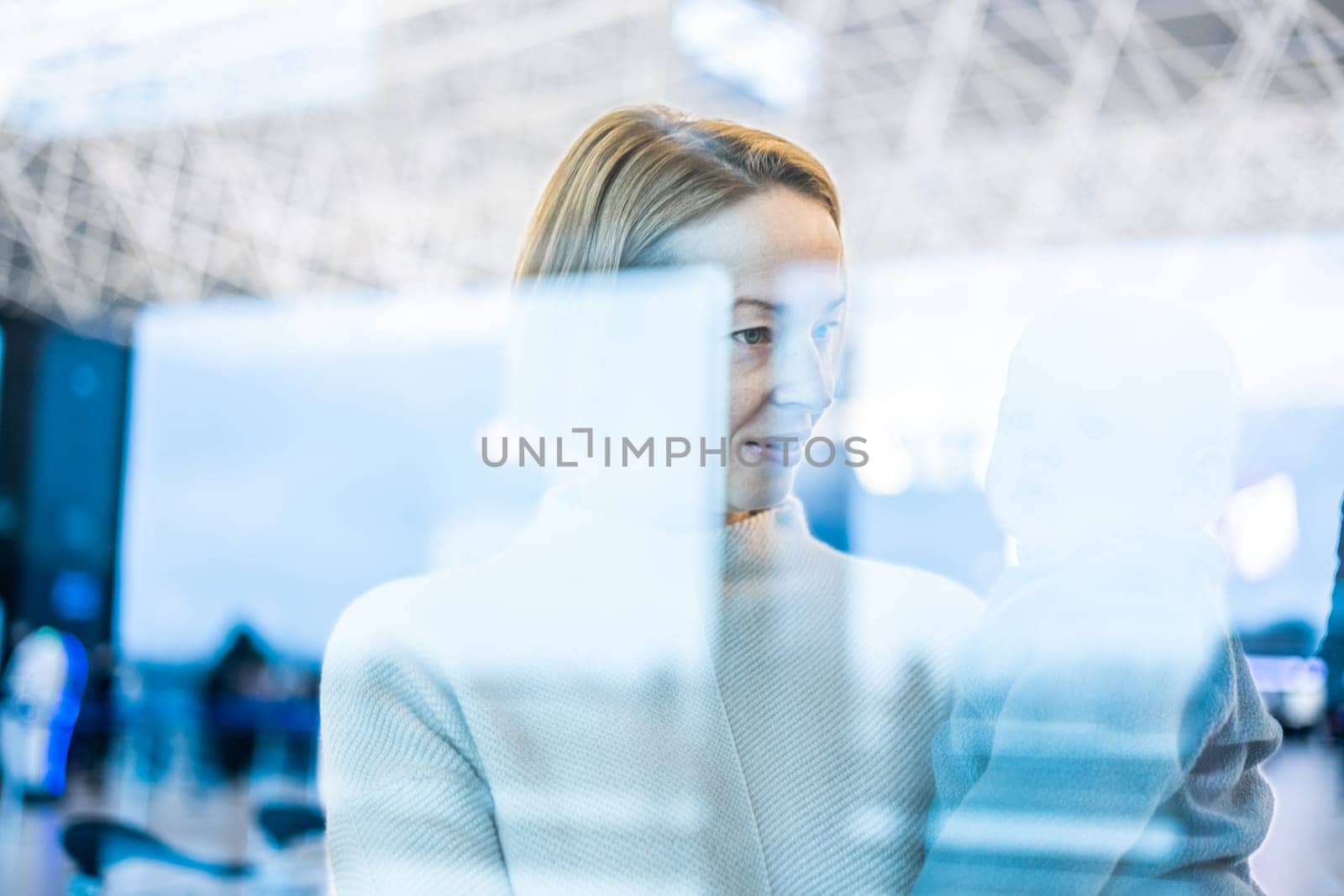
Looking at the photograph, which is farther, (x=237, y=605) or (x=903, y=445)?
(x=237, y=605)

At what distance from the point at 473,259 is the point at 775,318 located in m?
1.90

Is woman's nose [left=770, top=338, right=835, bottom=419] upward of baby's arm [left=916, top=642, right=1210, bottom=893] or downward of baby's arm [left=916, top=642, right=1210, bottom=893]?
upward

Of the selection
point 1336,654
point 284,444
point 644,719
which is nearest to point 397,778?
point 644,719

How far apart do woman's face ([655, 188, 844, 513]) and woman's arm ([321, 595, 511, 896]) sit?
1.40ft

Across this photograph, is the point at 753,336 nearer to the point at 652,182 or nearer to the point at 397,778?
the point at 652,182

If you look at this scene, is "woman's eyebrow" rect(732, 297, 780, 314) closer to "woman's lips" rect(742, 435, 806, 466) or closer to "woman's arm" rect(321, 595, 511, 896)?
"woman's lips" rect(742, 435, 806, 466)

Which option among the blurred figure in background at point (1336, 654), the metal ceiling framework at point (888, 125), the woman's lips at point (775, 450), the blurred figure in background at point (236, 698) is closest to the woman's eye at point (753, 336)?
the woman's lips at point (775, 450)

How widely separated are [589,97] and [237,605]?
1.60 m

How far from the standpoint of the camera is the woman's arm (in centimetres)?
128

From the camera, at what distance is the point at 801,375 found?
1408 millimetres

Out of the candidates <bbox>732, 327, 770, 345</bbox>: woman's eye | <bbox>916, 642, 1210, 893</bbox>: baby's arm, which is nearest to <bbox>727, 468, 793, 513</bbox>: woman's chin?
<bbox>732, 327, 770, 345</bbox>: woman's eye

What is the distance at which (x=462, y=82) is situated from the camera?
326cm

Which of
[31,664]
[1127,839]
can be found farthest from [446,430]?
[31,664]

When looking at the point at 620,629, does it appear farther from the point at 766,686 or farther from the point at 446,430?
the point at 446,430
